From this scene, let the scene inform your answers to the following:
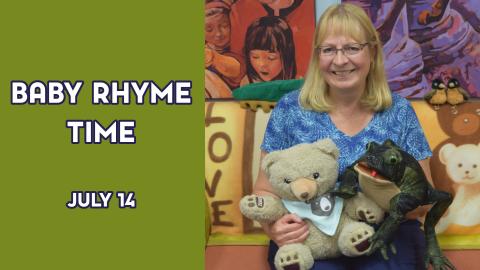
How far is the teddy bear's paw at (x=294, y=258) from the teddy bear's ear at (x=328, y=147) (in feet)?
0.70

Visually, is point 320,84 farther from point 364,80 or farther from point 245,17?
point 245,17

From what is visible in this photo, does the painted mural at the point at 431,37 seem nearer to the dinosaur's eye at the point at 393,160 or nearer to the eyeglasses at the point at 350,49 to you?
the eyeglasses at the point at 350,49

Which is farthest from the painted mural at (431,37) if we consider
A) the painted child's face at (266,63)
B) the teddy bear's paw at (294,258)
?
the teddy bear's paw at (294,258)

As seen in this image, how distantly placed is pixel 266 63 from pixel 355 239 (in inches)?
42.1

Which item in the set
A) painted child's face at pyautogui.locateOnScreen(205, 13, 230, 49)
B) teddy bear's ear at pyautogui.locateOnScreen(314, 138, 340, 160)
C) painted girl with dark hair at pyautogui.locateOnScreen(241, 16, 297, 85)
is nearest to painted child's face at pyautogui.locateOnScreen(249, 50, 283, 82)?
painted girl with dark hair at pyautogui.locateOnScreen(241, 16, 297, 85)

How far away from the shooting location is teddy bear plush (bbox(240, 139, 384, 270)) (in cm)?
130

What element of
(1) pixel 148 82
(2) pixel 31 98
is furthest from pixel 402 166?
(2) pixel 31 98

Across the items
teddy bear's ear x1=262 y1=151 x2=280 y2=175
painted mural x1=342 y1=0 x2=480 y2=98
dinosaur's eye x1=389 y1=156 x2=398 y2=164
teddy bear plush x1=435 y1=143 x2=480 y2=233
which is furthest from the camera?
painted mural x1=342 y1=0 x2=480 y2=98

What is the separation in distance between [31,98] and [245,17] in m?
0.84

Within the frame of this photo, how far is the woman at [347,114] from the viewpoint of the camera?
139 cm

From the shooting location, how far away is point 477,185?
1742 millimetres

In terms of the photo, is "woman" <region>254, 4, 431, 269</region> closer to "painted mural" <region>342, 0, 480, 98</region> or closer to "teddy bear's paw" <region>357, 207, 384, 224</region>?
"teddy bear's paw" <region>357, 207, 384, 224</region>

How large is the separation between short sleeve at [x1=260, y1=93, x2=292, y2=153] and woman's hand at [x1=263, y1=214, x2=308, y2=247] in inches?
8.7

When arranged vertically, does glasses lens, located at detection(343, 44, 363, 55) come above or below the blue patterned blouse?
above
